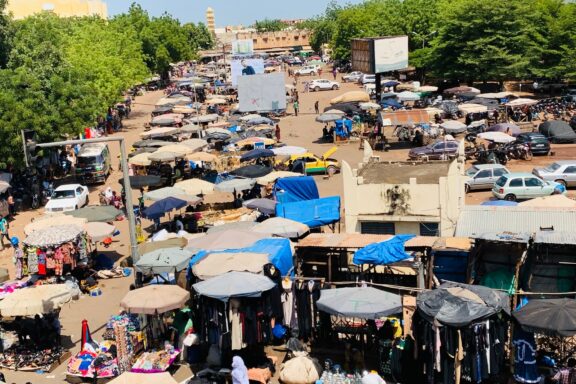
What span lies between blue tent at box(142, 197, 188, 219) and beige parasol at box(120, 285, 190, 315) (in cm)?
799

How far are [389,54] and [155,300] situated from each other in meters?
42.6

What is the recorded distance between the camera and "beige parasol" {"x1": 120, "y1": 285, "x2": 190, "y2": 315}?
1457cm

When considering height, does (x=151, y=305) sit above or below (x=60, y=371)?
above

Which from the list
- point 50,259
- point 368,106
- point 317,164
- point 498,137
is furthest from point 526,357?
point 368,106

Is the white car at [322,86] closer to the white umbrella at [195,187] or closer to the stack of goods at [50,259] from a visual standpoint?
the white umbrella at [195,187]

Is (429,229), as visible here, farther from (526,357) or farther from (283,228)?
(526,357)

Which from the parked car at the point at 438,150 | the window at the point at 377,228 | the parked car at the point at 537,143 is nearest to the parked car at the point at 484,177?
the parked car at the point at 438,150

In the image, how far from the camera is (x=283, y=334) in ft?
49.4

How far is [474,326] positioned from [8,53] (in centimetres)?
3341

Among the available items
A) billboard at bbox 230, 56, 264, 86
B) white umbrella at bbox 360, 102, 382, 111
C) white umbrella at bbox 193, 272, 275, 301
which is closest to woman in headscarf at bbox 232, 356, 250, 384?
white umbrella at bbox 193, 272, 275, 301

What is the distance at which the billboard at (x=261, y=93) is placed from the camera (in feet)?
176

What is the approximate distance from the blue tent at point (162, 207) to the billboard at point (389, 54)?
1300 inches

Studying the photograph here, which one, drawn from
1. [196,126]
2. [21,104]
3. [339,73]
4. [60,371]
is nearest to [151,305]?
[60,371]

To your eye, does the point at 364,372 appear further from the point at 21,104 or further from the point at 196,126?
the point at 196,126
